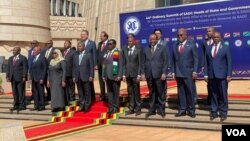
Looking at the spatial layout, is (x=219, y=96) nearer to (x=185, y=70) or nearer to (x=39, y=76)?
(x=185, y=70)

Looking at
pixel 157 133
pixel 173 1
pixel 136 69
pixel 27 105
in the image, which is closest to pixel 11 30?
pixel 173 1

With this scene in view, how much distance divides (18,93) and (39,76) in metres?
0.94

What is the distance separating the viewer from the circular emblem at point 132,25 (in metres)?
16.7

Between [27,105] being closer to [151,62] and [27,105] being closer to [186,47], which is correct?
[151,62]

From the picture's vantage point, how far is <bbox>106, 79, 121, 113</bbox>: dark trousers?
35.7ft

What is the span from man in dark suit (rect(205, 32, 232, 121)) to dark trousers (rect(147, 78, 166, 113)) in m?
1.23

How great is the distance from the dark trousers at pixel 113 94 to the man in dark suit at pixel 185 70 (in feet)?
5.64

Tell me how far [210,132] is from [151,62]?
7.70 ft

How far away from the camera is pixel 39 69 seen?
1236cm

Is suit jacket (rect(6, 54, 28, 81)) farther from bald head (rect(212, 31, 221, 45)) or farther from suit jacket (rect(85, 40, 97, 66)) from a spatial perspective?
bald head (rect(212, 31, 221, 45))

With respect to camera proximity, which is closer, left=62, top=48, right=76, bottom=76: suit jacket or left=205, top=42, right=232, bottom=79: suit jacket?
left=205, top=42, right=232, bottom=79: suit jacket

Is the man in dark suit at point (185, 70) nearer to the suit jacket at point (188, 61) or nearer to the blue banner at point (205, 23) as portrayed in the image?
the suit jacket at point (188, 61)

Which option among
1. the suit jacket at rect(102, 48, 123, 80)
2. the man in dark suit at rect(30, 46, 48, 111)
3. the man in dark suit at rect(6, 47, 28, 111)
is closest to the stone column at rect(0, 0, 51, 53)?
the man in dark suit at rect(6, 47, 28, 111)

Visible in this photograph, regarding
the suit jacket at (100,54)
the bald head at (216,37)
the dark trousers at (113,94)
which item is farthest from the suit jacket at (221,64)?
the suit jacket at (100,54)
